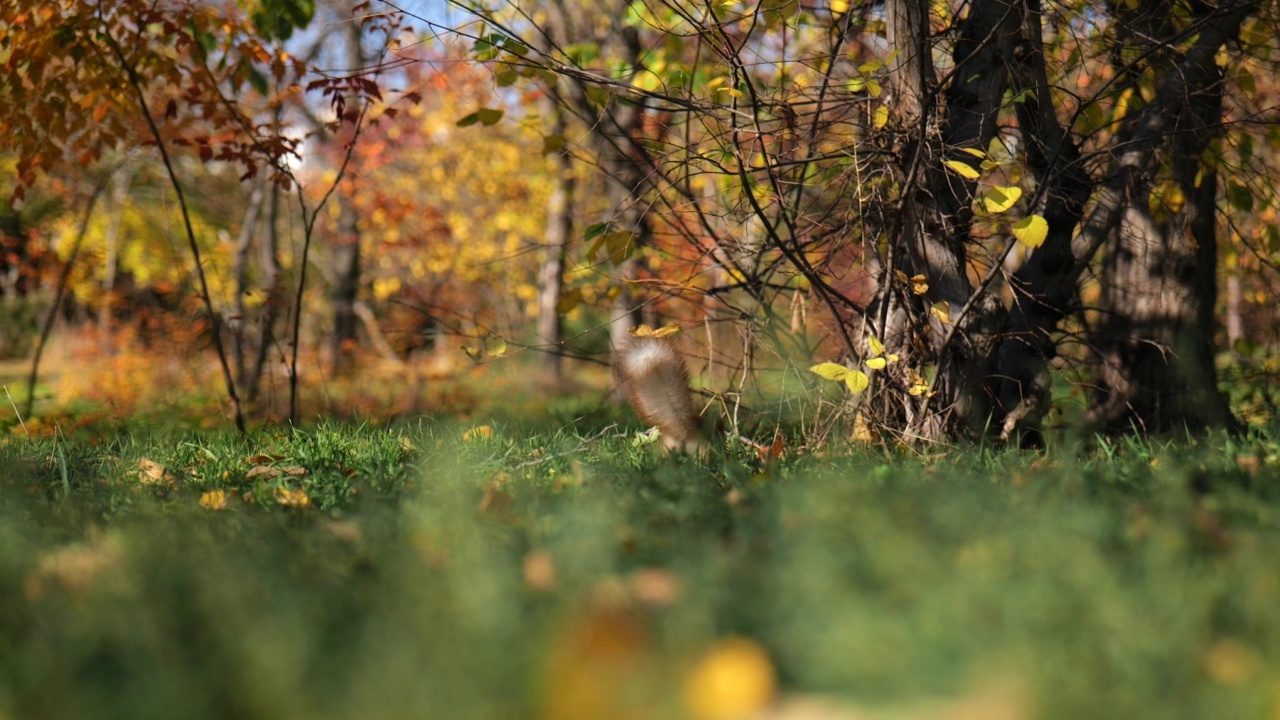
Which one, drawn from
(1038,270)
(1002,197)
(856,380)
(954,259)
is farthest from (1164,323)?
(856,380)

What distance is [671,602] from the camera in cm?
187

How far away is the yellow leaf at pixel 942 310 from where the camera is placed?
404 centimetres

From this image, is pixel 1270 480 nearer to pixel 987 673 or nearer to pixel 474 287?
pixel 987 673

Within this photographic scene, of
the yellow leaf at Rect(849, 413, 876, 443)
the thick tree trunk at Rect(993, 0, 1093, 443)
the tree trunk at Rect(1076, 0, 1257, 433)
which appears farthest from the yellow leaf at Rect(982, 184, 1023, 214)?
the tree trunk at Rect(1076, 0, 1257, 433)

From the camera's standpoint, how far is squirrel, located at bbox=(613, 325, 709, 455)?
4180mm

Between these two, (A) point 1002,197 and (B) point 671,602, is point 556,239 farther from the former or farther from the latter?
(B) point 671,602

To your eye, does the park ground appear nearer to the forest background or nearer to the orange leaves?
the forest background

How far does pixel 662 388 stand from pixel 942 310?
115cm

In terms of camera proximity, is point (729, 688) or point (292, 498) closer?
point (729, 688)

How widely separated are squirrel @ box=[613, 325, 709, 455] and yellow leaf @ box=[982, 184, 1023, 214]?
52.7 inches

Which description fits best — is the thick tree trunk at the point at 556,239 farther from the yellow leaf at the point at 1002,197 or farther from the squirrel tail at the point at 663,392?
the yellow leaf at the point at 1002,197

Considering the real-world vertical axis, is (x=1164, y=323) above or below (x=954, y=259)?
below

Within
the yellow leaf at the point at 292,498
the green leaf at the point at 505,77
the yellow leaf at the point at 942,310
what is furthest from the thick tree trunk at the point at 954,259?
the yellow leaf at the point at 292,498

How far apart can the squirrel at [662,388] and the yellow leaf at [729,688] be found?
2.48 m
